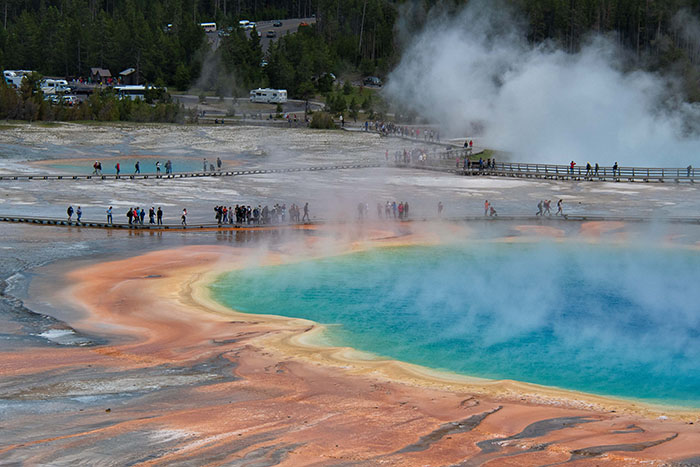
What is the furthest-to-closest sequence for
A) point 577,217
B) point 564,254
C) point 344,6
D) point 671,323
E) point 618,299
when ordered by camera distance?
1. point 344,6
2. point 577,217
3. point 564,254
4. point 618,299
5. point 671,323

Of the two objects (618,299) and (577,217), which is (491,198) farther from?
(618,299)

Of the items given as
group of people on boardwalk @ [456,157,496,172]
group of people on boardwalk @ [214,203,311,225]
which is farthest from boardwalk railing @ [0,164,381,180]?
group of people on boardwalk @ [214,203,311,225]

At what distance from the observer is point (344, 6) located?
119 meters

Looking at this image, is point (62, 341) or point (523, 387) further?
point (62, 341)

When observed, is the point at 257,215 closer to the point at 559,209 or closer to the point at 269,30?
the point at 559,209

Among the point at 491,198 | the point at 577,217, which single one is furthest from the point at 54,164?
the point at 577,217

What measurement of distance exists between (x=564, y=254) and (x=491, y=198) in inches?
509

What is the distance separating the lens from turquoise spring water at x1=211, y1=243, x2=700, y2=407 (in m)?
23.8

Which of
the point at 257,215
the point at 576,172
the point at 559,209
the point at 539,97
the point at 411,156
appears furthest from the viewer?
the point at 539,97

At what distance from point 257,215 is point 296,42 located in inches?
2486

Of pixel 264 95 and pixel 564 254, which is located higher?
pixel 264 95

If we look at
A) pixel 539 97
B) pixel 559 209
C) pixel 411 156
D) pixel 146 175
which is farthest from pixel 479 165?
pixel 146 175

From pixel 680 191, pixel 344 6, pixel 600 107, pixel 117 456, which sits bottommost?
pixel 117 456

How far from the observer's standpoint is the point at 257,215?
4297cm
